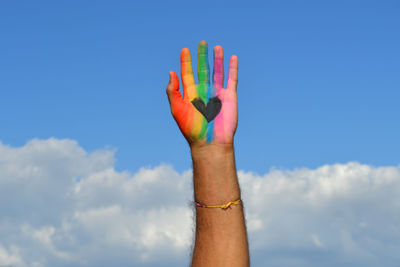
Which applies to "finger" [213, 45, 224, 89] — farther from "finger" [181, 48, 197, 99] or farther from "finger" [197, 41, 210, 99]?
"finger" [181, 48, 197, 99]

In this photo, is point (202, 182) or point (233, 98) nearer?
point (202, 182)

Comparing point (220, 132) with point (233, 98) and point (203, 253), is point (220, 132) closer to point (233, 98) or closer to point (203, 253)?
point (233, 98)

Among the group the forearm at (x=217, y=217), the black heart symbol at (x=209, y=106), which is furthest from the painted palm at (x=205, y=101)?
the forearm at (x=217, y=217)

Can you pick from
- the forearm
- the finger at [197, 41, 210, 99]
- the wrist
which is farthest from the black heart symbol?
the forearm

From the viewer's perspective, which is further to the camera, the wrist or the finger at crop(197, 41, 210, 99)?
the finger at crop(197, 41, 210, 99)

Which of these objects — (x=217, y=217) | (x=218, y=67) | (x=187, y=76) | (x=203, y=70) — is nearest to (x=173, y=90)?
(x=187, y=76)

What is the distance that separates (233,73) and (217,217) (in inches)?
87.7

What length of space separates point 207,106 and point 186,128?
483 mm

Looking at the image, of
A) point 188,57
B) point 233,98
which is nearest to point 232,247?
point 233,98

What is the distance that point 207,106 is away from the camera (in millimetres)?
9016

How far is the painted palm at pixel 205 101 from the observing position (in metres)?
8.75

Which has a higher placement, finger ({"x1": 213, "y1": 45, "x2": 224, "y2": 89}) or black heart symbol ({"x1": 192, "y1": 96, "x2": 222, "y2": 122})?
finger ({"x1": 213, "y1": 45, "x2": 224, "y2": 89})

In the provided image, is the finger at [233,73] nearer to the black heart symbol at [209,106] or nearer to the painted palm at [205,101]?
the painted palm at [205,101]

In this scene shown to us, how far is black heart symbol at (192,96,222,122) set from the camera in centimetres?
893
